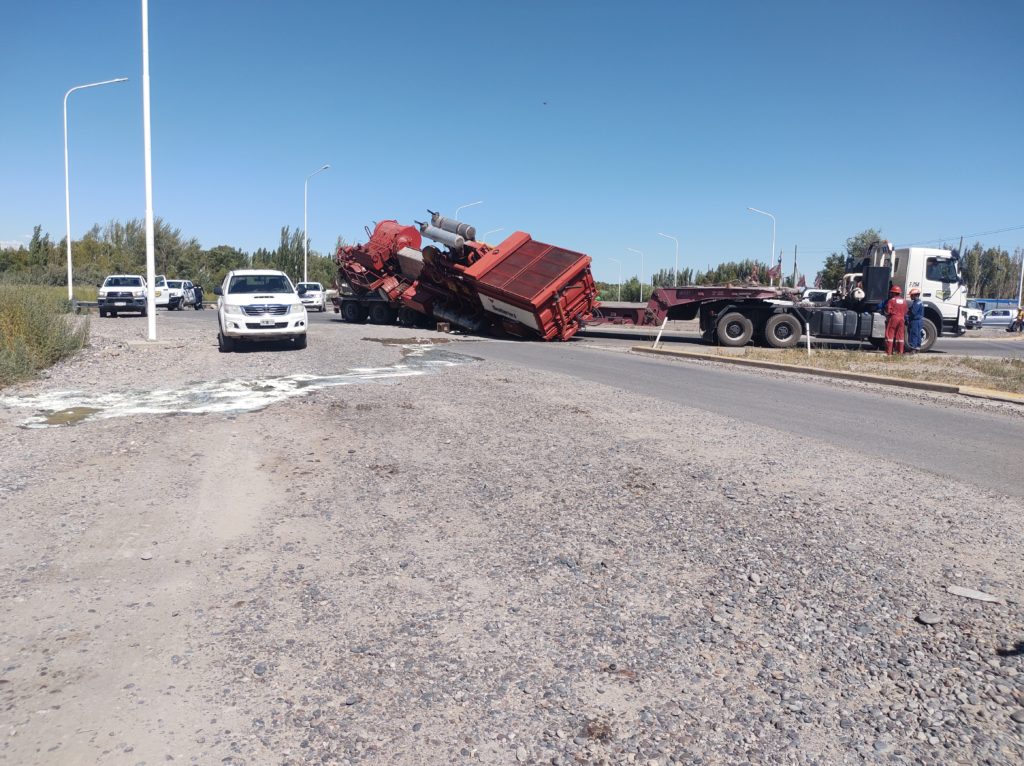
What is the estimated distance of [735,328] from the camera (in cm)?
2412

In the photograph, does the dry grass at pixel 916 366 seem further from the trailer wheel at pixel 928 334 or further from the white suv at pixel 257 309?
the white suv at pixel 257 309

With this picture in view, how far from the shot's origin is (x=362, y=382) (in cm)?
1315

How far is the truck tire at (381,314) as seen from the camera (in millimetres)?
31719

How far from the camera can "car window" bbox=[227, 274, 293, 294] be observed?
59.8 feet

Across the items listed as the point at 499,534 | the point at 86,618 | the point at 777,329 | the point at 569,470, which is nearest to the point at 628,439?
the point at 569,470

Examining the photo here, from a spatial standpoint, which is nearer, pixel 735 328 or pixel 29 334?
pixel 29 334

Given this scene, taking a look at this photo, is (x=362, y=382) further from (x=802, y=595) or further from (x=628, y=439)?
(x=802, y=595)

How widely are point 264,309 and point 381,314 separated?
14156mm

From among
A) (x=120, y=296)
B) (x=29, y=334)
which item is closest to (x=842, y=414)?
(x=29, y=334)

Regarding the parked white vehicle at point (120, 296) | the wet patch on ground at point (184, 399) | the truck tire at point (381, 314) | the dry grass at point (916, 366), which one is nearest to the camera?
the wet patch on ground at point (184, 399)

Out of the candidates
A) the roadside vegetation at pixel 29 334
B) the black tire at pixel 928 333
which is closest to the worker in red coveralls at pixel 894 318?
the black tire at pixel 928 333

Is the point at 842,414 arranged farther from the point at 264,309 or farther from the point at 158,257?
the point at 158,257

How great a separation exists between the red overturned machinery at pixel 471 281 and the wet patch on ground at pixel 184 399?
9853 millimetres

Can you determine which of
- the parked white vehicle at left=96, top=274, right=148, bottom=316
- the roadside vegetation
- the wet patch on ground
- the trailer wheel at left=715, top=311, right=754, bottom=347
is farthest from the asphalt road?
the parked white vehicle at left=96, top=274, right=148, bottom=316
